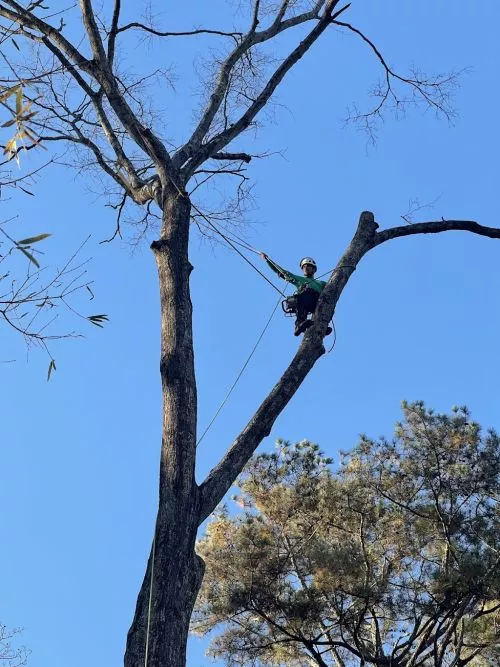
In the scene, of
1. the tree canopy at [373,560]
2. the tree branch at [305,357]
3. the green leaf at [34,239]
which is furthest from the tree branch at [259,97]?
the tree canopy at [373,560]

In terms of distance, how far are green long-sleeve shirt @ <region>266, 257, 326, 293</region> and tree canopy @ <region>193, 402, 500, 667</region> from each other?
3270 millimetres

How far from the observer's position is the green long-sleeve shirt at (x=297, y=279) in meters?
7.25

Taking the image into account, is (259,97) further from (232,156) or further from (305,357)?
(305,357)

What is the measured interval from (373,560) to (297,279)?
4014 millimetres

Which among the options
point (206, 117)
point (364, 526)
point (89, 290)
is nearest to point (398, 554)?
point (364, 526)

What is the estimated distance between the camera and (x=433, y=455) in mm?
10219

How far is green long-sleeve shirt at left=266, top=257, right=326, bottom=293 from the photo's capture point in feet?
23.8

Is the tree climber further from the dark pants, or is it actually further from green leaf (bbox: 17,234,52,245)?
green leaf (bbox: 17,234,52,245)

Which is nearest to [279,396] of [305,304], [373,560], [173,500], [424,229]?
[173,500]

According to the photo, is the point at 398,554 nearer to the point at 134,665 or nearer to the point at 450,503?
the point at 450,503


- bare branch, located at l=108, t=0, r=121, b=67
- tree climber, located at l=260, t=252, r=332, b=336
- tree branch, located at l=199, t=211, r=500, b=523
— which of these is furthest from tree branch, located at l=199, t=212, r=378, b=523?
bare branch, located at l=108, t=0, r=121, b=67

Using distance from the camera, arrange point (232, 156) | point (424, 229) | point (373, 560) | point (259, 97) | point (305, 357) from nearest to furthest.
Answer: point (305, 357)
point (424, 229)
point (259, 97)
point (232, 156)
point (373, 560)

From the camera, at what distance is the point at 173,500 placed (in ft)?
13.5

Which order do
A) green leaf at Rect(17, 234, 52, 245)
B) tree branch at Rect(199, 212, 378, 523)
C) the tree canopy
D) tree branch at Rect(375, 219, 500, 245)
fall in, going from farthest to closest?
the tree canopy < tree branch at Rect(375, 219, 500, 245) < tree branch at Rect(199, 212, 378, 523) < green leaf at Rect(17, 234, 52, 245)
